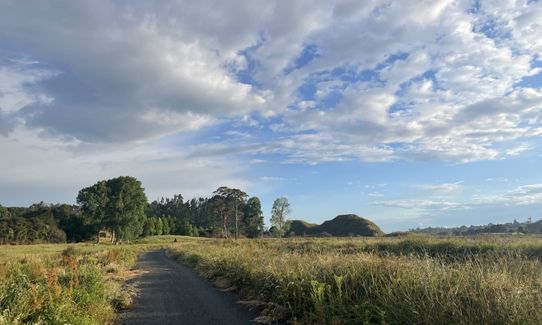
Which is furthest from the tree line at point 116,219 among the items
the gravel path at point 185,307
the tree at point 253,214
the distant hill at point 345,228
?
the gravel path at point 185,307

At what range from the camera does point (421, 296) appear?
6977 millimetres

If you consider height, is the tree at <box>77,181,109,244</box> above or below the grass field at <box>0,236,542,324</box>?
above

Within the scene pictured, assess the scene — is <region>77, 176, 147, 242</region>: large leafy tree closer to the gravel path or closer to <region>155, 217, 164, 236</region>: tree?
<region>155, 217, 164, 236</region>: tree

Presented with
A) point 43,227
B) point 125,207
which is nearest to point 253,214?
point 125,207

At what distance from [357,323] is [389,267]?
1892 mm

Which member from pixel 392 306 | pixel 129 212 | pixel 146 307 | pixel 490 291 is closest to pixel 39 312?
pixel 146 307

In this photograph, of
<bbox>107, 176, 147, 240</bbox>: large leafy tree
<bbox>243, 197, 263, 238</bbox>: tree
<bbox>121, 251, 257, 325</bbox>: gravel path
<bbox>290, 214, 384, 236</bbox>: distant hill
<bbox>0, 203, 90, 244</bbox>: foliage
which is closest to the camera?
<bbox>121, 251, 257, 325</bbox>: gravel path

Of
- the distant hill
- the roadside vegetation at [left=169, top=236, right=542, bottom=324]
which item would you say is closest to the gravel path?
the roadside vegetation at [left=169, top=236, right=542, bottom=324]

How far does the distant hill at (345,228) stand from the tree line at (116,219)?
17.5 metres

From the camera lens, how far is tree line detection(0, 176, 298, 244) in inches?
3671

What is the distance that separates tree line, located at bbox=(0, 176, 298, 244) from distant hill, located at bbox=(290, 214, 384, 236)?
17.5 m

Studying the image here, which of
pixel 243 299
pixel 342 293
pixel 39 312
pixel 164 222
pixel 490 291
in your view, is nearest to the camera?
pixel 490 291

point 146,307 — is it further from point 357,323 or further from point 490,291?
point 490,291

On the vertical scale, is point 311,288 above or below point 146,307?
above
